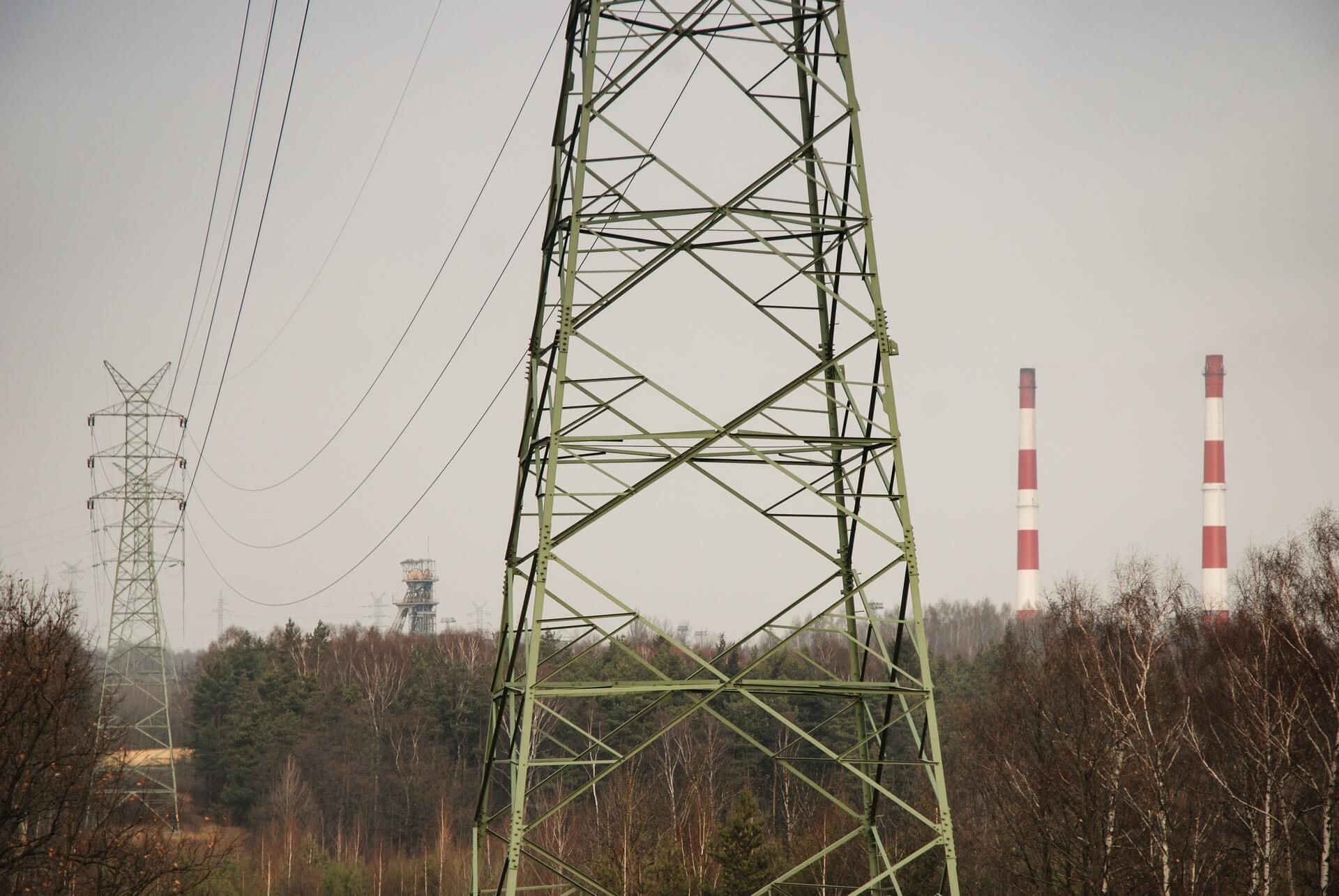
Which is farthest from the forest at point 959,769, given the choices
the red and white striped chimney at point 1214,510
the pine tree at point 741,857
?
the red and white striped chimney at point 1214,510

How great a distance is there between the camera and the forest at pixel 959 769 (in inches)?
1087

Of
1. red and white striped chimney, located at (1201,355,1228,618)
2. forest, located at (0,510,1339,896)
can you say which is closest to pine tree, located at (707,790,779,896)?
forest, located at (0,510,1339,896)

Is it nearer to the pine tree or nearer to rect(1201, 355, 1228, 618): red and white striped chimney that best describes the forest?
the pine tree

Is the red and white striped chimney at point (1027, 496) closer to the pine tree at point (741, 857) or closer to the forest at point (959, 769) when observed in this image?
the forest at point (959, 769)

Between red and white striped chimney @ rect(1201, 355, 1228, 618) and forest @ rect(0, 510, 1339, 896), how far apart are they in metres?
11.1

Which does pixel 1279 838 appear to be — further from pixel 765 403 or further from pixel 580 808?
pixel 580 808

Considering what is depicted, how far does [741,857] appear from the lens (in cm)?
3103

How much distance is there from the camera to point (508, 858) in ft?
36.6

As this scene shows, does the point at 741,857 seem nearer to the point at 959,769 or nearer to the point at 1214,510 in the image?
the point at 959,769

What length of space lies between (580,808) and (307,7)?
4309 cm

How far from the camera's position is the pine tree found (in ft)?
101

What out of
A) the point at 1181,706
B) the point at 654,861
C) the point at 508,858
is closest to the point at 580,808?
the point at 654,861

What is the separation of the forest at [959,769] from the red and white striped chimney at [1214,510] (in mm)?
11087

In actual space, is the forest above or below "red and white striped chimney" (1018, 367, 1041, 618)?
below
